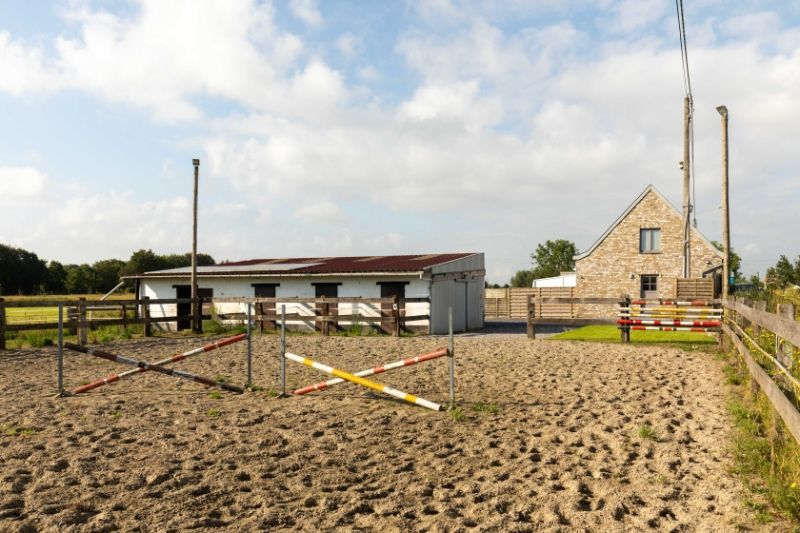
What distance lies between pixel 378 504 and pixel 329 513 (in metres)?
0.41

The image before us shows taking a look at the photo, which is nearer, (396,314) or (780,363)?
(780,363)

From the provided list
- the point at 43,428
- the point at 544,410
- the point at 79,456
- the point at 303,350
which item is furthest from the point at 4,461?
the point at 303,350

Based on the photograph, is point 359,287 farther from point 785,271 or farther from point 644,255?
point 785,271

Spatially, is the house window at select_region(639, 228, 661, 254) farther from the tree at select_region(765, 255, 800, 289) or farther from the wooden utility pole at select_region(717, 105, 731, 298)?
the tree at select_region(765, 255, 800, 289)

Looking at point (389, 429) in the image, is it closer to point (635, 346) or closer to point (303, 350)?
point (303, 350)

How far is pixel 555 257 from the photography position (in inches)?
3182

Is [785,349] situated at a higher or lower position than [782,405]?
higher

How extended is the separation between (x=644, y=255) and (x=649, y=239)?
33.9 inches

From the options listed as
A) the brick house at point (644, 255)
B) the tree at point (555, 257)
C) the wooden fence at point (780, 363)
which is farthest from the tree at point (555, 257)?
the wooden fence at point (780, 363)

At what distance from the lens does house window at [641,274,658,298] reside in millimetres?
31266

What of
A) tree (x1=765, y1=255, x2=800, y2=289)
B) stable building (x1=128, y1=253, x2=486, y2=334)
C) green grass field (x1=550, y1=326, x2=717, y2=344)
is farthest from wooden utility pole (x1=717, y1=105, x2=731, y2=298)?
tree (x1=765, y1=255, x2=800, y2=289)

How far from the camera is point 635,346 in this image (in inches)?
680

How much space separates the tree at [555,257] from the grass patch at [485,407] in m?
73.1

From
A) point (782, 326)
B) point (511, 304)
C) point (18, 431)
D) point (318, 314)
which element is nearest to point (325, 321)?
point (318, 314)
